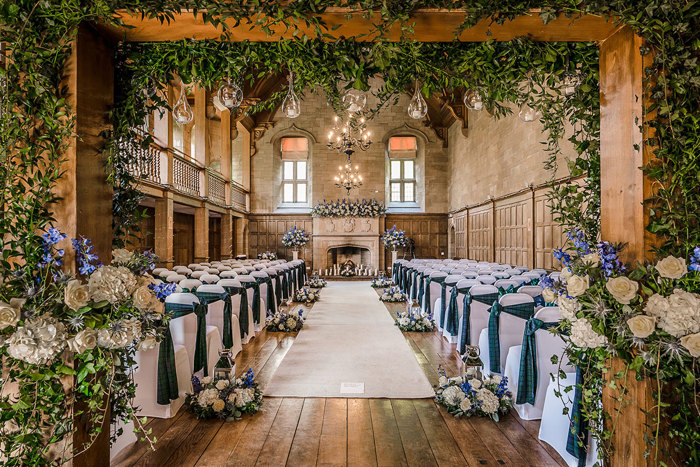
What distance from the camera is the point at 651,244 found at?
6.48ft

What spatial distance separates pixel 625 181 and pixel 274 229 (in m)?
15.0

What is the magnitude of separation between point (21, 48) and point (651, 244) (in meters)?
3.26

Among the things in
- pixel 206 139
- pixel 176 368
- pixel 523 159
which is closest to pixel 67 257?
pixel 176 368

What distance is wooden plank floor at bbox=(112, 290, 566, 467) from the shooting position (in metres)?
2.56

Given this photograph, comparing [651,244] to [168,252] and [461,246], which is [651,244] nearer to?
[168,252]

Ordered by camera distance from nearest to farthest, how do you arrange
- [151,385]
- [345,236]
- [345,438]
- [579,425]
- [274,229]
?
[579,425]
[345,438]
[151,385]
[345,236]
[274,229]

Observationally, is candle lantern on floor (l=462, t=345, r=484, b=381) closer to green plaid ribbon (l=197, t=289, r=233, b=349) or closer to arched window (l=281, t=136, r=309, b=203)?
green plaid ribbon (l=197, t=289, r=233, b=349)

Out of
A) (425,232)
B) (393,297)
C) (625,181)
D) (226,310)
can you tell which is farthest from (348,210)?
(625,181)

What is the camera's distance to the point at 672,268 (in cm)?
173

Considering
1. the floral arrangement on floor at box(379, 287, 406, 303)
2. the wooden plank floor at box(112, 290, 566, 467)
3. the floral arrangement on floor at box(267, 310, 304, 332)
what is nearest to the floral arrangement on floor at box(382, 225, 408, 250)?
the floral arrangement on floor at box(379, 287, 406, 303)

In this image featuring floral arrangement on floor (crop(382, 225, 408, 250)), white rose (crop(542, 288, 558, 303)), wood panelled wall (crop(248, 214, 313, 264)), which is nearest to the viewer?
white rose (crop(542, 288, 558, 303))

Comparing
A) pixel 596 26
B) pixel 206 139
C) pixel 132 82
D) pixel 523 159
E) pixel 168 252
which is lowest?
pixel 168 252

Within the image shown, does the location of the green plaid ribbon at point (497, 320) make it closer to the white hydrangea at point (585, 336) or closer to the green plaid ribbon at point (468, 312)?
the green plaid ribbon at point (468, 312)

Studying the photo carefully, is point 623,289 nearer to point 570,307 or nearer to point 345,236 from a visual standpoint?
point 570,307
